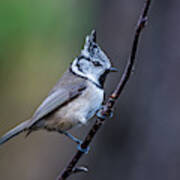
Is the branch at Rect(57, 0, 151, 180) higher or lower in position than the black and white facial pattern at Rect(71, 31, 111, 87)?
lower

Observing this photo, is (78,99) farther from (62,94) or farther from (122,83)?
(122,83)

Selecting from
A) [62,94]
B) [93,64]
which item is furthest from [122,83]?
[62,94]

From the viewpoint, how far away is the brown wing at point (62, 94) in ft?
11.1

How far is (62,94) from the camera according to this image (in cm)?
353

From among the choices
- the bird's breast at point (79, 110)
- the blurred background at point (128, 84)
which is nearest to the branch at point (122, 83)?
the bird's breast at point (79, 110)

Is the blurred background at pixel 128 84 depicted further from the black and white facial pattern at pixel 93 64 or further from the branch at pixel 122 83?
the branch at pixel 122 83

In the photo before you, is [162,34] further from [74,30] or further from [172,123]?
[74,30]

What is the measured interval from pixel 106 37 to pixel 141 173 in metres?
1.48

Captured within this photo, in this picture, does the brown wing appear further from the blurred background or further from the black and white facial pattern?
the blurred background

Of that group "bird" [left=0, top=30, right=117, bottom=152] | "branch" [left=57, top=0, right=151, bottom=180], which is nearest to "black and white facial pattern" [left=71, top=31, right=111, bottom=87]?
"bird" [left=0, top=30, right=117, bottom=152]

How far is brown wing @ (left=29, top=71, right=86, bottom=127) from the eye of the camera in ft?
11.1

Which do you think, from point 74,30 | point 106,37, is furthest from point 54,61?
point 106,37

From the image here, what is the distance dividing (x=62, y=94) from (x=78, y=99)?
145 mm

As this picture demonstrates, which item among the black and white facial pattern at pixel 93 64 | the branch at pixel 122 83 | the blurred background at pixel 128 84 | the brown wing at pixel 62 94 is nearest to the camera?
the branch at pixel 122 83
